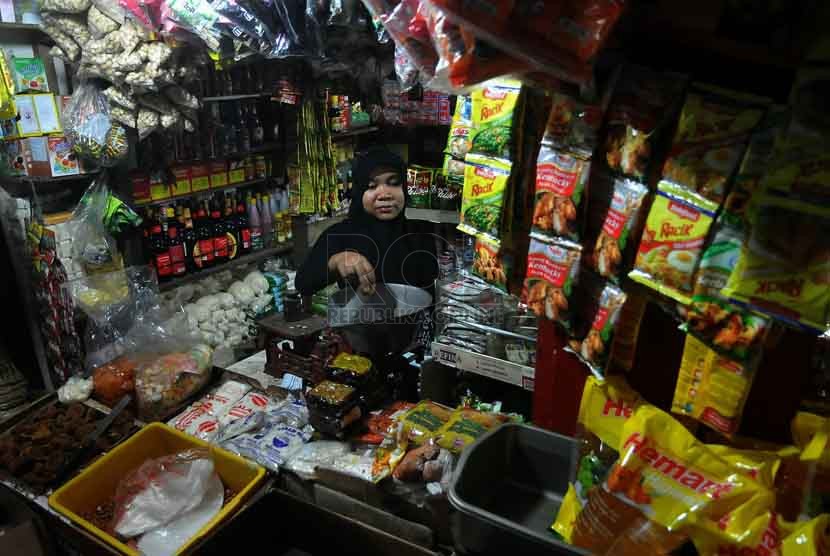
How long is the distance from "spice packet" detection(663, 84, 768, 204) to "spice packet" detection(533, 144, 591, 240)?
0.54ft

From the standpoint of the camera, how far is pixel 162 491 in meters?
1.82

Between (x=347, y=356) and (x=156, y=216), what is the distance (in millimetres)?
2032

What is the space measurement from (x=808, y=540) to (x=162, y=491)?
174cm

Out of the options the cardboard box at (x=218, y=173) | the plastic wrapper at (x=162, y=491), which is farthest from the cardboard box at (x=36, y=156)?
the plastic wrapper at (x=162, y=491)

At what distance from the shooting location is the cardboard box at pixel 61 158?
8.84ft

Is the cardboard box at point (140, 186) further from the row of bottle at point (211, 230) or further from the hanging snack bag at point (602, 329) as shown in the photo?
the hanging snack bag at point (602, 329)

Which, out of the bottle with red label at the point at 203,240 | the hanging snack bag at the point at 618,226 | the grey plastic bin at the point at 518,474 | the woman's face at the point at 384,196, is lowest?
the bottle with red label at the point at 203,240

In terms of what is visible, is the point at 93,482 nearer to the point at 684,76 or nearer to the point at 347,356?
the point at 347,356

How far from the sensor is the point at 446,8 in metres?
A: 0.71

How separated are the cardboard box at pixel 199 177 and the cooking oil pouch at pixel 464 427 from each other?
104 inches

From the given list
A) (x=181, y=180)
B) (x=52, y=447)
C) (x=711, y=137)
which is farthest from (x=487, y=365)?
(x=181, y=180)

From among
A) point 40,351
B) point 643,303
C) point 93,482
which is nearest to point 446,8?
point 643,303

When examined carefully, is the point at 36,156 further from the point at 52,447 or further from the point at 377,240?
the point at 377,240

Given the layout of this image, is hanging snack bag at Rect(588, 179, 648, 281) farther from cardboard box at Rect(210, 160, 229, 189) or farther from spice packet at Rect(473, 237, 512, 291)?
cardboard box at Rect(210, 160, 229, 189)
